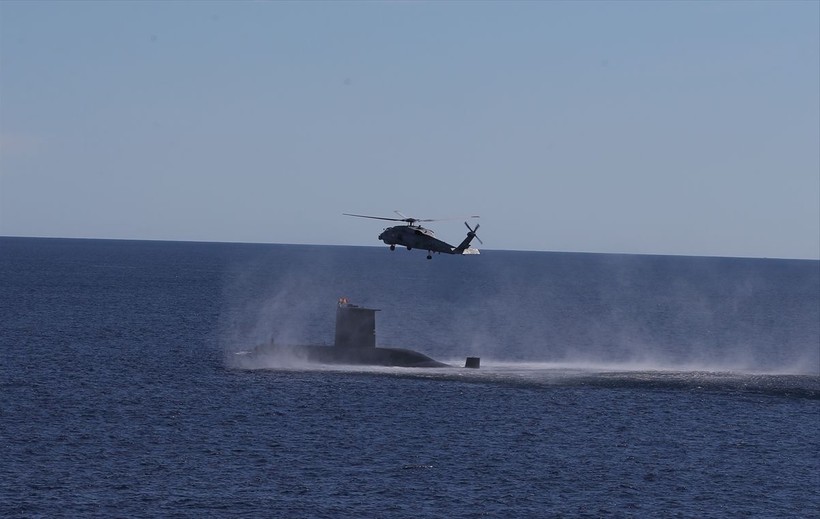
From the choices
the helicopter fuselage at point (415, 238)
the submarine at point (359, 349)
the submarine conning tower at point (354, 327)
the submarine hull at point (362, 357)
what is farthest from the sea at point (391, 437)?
the helicopter fuselage at point (415, 238)

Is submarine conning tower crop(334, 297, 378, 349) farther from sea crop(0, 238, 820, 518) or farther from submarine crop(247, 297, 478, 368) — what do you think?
sea crop(0, 238, 820, 518)

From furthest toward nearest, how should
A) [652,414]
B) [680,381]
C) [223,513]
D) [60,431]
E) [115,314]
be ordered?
[115,314] < [680,381] < [652,414] < [60,431] < [223,513]

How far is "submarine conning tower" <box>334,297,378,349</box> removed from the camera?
124625 mm

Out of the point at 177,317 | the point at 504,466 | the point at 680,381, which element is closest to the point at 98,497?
the point at 504,466

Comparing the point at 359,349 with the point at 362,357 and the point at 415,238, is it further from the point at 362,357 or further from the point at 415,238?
the point at 415,238

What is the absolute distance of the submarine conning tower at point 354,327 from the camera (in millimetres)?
124625

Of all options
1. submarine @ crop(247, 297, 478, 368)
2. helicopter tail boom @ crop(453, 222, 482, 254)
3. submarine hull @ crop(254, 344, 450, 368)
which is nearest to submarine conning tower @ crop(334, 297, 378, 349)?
submarine @ crop(247, 297, 478, 368)

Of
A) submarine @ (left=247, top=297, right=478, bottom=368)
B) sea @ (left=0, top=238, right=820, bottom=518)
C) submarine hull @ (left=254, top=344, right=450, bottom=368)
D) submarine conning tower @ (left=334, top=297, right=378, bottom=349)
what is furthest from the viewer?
submarine hull @ (left=254, top=344, right=450, bottom=368)

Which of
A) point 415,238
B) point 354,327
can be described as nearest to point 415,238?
point 415,238

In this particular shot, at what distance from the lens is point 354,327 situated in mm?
125375

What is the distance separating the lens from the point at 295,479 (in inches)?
2864

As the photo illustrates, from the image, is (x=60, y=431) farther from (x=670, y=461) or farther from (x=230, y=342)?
(x=230, y=342)

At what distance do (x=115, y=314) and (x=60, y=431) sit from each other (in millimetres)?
112118

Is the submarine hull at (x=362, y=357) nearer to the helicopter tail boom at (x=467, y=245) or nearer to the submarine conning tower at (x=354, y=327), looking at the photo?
the submarine conning tower at (x=354, y=327)
